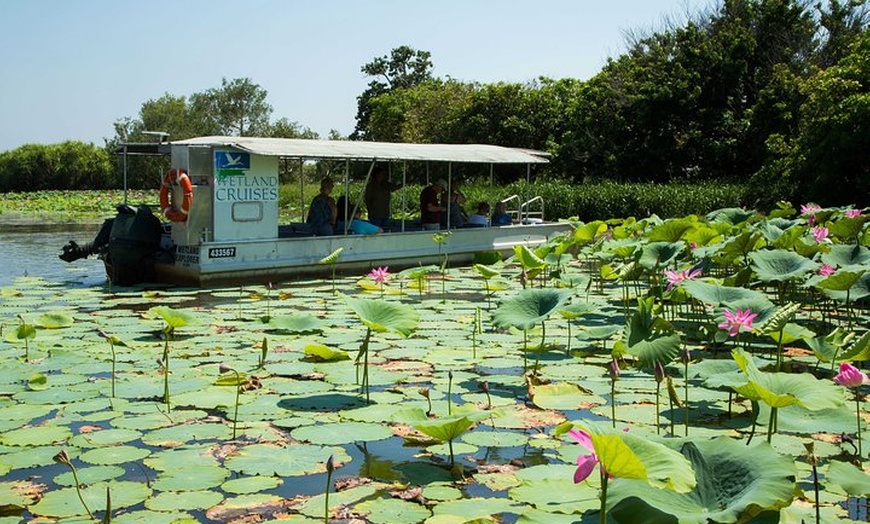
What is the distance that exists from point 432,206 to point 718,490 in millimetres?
11320

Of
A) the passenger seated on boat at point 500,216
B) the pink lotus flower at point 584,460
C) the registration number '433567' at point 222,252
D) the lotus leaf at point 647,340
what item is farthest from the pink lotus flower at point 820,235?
the passenger seated on boat at point 500,216

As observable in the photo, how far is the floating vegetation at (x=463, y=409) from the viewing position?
307 cm

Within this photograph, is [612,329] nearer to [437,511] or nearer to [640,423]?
[640,423]

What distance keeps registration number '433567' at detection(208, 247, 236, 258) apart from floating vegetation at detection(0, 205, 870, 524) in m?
1.76

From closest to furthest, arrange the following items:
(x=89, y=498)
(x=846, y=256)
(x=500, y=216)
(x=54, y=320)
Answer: (x=89, y=498)
(x=846, y=256)
(x=54, y=320)
(x=500, y=216)

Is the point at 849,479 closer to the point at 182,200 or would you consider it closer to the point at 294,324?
the point at 294,324

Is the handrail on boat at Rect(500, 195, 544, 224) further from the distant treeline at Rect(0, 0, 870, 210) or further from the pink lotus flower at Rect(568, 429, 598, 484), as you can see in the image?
the pink lotus flower at Rect(568, 429, 598, 484)

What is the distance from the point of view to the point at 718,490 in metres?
2.69

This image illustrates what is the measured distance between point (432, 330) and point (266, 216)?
4.26m

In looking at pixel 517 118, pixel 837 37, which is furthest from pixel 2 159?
pixel 837 37

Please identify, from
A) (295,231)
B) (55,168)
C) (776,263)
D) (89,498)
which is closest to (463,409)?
(89,498)

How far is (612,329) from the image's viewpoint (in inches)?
251

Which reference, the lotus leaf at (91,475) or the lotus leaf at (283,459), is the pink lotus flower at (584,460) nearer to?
the lotus leaf at (283,459)

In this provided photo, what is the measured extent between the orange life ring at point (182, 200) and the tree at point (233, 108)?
128 ft
